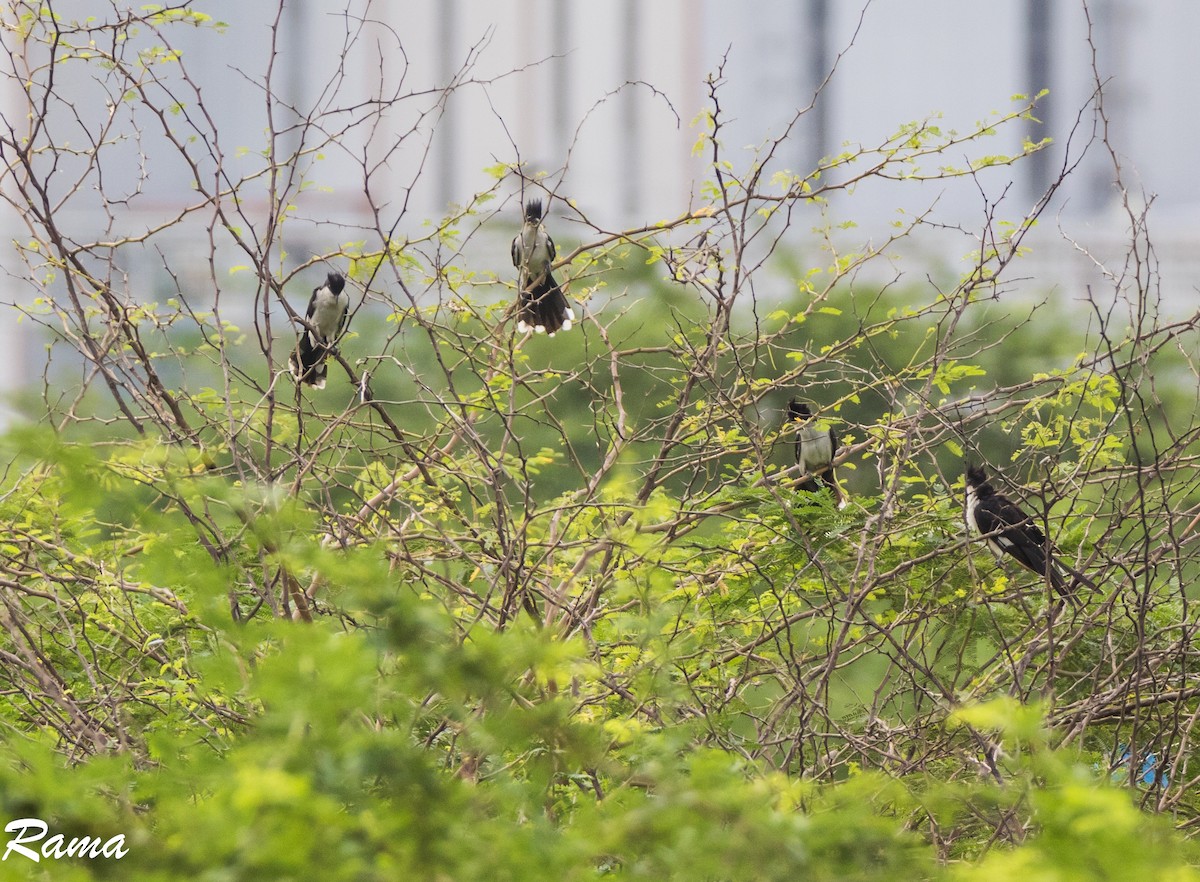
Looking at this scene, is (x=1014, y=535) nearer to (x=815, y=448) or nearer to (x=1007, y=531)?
(x=1007, y=531)

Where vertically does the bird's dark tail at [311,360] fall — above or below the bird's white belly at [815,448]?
above

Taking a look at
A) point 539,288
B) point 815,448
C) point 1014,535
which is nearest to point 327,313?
point 539,288

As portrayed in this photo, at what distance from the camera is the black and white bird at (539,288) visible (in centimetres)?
504

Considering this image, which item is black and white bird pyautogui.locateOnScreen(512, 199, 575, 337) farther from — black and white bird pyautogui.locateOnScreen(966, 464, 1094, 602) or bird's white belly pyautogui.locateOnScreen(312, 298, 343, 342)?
black and white bird pyautogui.locateOnScreen(966, 464, 1094, 602)

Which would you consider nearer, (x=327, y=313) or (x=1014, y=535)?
(x=1014, y=535)

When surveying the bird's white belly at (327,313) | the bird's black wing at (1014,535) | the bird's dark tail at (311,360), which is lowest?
the bird's black wing at (1014,535)

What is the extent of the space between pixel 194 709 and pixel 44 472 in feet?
3.55

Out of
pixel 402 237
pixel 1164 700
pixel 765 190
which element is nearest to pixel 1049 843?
pixel 1164 700

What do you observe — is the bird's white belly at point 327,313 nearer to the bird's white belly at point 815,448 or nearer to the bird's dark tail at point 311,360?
the bird's dark tail at point 311,360

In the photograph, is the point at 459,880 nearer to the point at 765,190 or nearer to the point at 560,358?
the point at 765,190

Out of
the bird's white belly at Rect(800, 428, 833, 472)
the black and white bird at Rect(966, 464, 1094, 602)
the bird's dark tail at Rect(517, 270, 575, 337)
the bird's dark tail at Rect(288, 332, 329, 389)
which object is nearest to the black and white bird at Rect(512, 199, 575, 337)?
the bird's dark tail at Rect(517, 270, 575, 337)

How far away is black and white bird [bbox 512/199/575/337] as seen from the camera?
5.04 meters

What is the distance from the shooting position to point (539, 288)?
6055 millimetres

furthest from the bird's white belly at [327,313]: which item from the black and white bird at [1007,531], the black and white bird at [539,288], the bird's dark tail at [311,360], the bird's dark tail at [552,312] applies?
the black and white bird at [1007,531]
